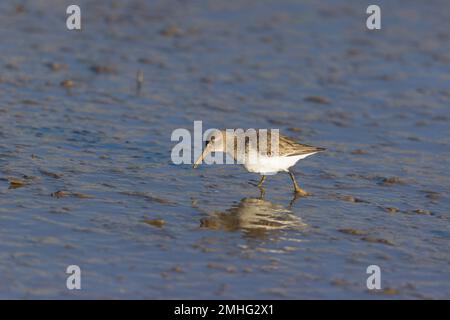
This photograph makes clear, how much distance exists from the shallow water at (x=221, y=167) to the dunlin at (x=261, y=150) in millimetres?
322

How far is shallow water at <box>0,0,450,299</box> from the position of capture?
334 inches

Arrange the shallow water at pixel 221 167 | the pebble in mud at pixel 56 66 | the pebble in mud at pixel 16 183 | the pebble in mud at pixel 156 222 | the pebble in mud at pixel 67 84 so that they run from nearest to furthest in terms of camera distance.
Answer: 1. the shallow water at pixel 221 167
2. the pebble in mud at pixel 156 222
3. the pebble in mud at pixel 16 183
4. the pebble in mud at pixel 67 84
5. the pebble in mud at pixel 56 66

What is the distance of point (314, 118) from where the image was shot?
14094 millimetres

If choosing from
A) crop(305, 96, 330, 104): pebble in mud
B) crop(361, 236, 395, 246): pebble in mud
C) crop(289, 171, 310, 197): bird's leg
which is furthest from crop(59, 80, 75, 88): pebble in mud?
crop(361, 236, 395, 246): pebble in mud

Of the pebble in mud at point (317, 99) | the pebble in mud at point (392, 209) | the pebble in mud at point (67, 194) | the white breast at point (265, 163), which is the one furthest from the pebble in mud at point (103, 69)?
the pebble in mud at point (392, 209)

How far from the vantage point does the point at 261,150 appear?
Result: 427 inches

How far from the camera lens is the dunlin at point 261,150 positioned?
10.8 metres

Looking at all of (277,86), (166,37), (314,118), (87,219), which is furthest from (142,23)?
(87,219)

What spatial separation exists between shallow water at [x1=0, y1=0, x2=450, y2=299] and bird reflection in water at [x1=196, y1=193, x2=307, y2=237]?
0.03 metres

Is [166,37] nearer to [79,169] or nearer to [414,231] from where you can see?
[79,169]

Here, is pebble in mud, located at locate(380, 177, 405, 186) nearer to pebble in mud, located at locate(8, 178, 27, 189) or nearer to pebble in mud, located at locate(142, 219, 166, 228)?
pebble in mud, located at locate(142, 219, 166, 228)

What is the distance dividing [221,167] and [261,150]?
110 cm

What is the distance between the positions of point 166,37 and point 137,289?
10345 millimetres

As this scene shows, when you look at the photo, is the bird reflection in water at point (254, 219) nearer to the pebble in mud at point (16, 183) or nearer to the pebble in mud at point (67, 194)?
the pebble in mud at point (67, 194)
